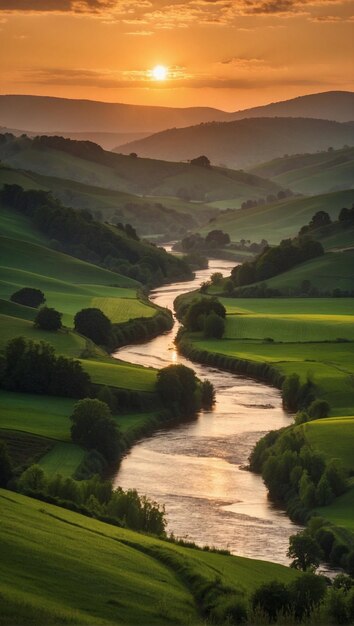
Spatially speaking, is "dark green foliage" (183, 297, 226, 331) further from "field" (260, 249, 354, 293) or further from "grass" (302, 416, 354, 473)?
"grass" (302, 416, 354, 473)

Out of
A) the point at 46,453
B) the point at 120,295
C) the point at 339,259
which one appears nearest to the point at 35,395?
the point at 46,453

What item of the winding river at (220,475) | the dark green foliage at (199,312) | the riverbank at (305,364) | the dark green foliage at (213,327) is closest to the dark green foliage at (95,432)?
the winding river at (220,475)

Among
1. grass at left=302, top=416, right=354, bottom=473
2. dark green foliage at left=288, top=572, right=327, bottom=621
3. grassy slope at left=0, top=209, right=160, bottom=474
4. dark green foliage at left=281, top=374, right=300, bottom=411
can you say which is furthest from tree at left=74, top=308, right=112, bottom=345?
dark green foliage at left=288, top=572, right=327, bottom=621

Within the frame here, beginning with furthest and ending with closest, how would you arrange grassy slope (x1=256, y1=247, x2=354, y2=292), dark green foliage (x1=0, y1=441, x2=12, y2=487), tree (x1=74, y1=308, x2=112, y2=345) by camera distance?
grassy slope (x1=256, y1=247, x2=354, y2=292) → tree (x1=74, y1=308, x2=112, y2=345) → dark green foliage (x1=0, y1=441, x2=12, y2=487)

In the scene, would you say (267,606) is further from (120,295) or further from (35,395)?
(120,295)

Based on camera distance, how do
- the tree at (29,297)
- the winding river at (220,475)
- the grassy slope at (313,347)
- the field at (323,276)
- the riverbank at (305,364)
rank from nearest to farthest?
the winding river at (220,475)
the riverbank at (305,364)
the grassy slope at (313,347)
the tree at (29,297)
the field at (323,276)

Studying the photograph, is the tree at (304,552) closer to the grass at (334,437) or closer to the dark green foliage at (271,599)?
the dark green foliage at (271,599)
